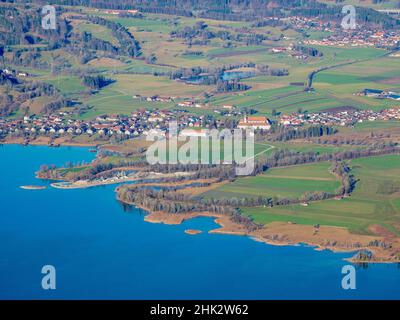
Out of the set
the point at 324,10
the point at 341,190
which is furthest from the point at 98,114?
the point at 324,10

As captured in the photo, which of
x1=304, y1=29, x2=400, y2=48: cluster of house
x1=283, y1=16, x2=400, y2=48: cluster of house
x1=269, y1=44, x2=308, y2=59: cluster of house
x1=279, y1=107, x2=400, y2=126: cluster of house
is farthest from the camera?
x1=283, y1=16, x2=400, y2=48: cluster of house

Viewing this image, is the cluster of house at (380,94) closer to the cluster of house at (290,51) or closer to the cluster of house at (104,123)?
the cluster of house at (104,123)

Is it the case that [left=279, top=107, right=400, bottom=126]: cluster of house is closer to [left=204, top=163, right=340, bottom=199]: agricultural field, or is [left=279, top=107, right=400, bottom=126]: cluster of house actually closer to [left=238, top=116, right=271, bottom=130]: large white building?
[left=238, top=116, right=271, bottom=130]: large white building

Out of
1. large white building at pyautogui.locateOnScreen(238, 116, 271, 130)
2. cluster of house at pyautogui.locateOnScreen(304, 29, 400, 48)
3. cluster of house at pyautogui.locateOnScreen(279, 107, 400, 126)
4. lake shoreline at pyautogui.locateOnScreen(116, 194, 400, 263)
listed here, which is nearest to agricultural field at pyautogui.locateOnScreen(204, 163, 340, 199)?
lake shoreline at pyautogui.locateOnScreen(116, 194, 400, 263)

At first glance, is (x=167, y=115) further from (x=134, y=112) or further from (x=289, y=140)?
(x=289, y=140)

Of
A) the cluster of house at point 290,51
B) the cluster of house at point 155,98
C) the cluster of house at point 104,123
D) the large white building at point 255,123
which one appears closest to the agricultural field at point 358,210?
the large white building at point 255,123

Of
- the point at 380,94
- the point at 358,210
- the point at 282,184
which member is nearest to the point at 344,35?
the point at 380,94

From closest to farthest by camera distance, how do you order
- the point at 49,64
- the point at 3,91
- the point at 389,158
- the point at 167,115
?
1. the point at 389,158
2. the point at 167,115
3. the point at 3,91
4. the point at 49,64
